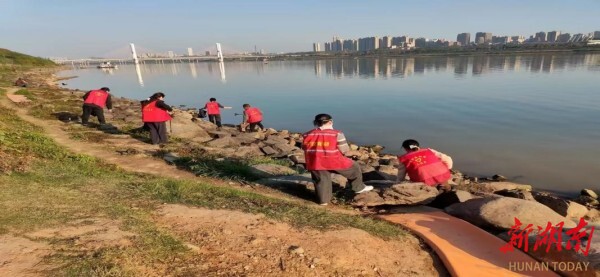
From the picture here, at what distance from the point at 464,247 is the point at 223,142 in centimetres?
996

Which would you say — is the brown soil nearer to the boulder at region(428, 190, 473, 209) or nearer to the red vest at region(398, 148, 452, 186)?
the boulder at region(428, 190, 473, 209)

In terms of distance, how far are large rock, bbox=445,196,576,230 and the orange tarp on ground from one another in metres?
0.35

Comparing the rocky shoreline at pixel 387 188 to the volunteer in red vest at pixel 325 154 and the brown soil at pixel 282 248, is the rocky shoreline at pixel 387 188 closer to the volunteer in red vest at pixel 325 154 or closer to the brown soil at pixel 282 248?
the volunteer in red vest at pixel 325 154

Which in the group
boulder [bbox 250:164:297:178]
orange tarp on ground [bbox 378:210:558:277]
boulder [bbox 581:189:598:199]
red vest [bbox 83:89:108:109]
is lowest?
boulder [bbox 581:189:598:199]

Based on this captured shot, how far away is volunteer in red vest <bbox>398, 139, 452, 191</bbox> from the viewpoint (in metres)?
6.82

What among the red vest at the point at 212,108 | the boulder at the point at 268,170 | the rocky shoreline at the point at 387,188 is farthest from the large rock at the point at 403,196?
the red vest at the point at 212,108

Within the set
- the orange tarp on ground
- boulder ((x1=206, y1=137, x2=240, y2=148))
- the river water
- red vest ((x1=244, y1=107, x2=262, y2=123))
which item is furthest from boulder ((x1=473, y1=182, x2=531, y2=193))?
red vest ((x1=244, y1=107, x2=262, y2=123))

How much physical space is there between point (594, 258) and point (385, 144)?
1430 centimetres

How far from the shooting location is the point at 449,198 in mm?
6766

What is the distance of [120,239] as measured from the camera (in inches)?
162

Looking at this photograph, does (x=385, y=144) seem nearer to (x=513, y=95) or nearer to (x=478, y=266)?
(x=478, y=266)

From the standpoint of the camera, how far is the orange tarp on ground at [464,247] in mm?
4383
